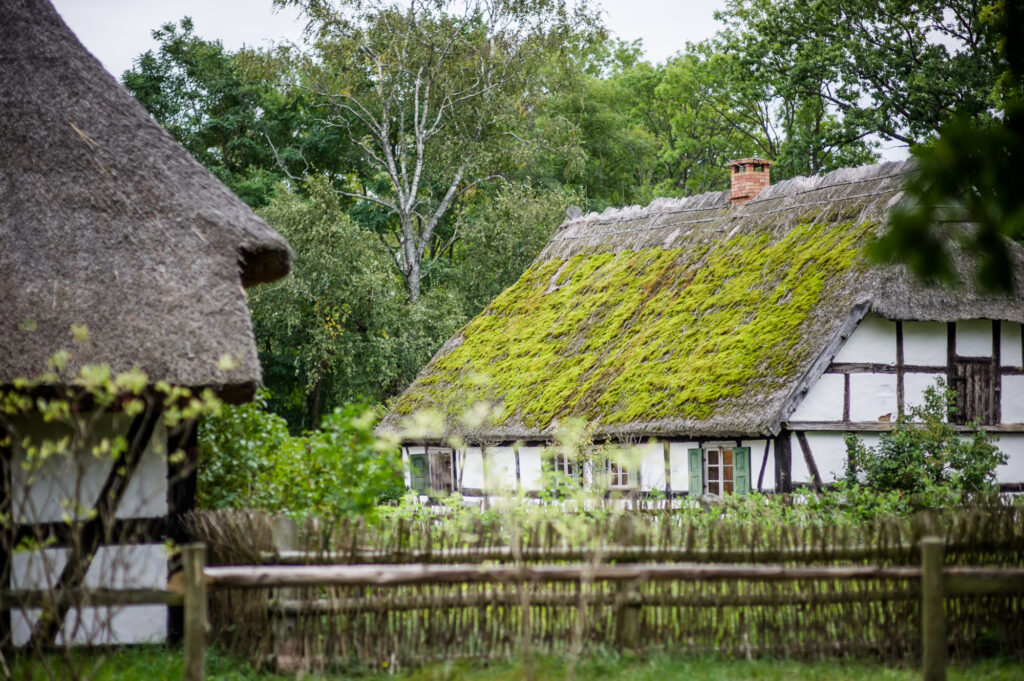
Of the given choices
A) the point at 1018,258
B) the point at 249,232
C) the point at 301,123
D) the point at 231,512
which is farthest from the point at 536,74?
the point at 231,512

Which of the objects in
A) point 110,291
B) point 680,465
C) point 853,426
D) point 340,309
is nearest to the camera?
point 110,291

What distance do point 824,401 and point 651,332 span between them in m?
4.10

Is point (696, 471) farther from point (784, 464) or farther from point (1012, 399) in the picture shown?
point (1012, 399)

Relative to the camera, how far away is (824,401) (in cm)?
1534

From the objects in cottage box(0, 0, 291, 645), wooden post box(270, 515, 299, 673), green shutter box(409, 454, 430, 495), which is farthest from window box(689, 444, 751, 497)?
wooden post box(270, 515, 299, 673)

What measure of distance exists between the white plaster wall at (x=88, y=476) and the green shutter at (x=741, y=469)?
9.10 m

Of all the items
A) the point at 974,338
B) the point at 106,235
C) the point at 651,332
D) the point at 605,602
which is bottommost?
the point at 605,602

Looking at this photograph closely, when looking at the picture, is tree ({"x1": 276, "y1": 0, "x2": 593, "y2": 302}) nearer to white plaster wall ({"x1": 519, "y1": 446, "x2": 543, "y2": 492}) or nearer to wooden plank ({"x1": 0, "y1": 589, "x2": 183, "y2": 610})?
white plaster wall ({"x1": 519, "y1": 446, "x2": 543, "y2": 492})

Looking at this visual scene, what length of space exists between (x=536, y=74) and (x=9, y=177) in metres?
21.6

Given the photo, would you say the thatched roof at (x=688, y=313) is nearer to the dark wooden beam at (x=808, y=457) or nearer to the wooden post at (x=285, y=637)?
the dark wooden beam at (x=808, y=457)

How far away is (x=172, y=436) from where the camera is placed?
9164 mm

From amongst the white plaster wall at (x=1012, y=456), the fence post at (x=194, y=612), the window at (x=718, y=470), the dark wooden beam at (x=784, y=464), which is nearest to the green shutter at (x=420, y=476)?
the window at (x=718, y=470)

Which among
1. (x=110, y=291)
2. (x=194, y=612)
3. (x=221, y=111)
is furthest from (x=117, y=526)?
(x=221, y=111)

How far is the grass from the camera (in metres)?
7.28
